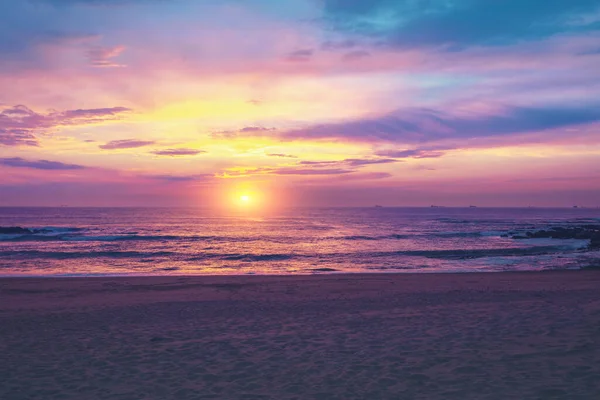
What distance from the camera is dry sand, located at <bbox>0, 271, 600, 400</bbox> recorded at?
286 inches

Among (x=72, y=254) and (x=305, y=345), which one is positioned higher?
(x=305, y=345)

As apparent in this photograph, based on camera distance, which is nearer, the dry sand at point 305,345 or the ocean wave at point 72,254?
the dry sand at point 305,345

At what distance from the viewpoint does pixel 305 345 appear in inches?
384

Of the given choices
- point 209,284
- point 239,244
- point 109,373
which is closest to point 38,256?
point 239,244

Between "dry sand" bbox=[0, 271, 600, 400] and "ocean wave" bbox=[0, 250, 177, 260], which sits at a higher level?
"dry sand" bbox=[0, 271, 600, 400]

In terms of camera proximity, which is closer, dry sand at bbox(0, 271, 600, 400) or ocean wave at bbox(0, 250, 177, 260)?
dry sand at bbox(0, 271, 600, 400)

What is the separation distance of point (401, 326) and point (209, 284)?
35.7 ft

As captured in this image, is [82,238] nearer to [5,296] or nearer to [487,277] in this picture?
[5,296]

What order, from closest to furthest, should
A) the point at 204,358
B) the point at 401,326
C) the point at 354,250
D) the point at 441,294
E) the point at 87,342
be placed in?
the point at 204,358, the point at 87,342, the point at 401,326, the point at 441,294, the point at 354,250

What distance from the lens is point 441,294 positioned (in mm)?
16641

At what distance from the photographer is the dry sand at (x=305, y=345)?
23.9 feet

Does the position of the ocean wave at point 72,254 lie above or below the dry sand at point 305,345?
below

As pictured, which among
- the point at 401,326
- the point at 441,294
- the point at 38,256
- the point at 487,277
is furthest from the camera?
the point at 38,256

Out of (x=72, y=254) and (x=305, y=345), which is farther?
(x=72, y=254)
